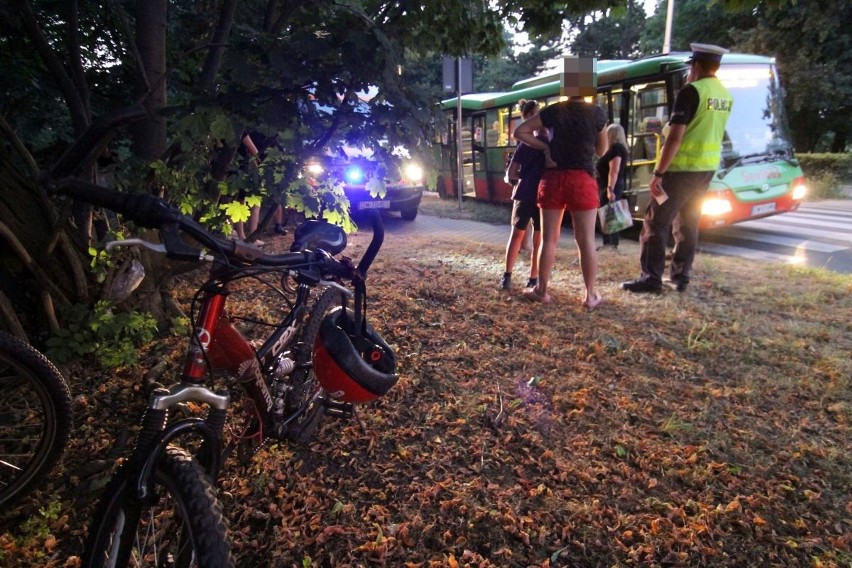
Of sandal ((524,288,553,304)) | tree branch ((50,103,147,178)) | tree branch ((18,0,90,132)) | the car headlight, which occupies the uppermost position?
tree branch ((18,0,90,132))

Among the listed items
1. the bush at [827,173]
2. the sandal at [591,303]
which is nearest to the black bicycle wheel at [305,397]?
the sandal at [591,303]

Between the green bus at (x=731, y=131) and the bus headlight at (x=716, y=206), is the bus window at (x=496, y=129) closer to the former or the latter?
the green bus at (x=731, y=131)

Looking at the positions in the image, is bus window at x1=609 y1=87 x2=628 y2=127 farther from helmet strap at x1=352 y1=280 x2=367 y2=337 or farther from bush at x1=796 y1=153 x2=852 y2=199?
bush at x1=796 y1=153 x2=852 y2=199

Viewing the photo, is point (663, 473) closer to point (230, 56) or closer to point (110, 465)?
point (110, 465)

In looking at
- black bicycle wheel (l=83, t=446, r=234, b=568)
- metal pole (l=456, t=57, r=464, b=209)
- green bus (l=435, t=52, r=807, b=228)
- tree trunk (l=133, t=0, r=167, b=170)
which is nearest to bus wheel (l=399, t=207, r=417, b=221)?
metal pole (l=456, t=57, r=464, b=209)

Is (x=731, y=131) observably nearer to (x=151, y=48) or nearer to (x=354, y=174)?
(x=354, y=174)

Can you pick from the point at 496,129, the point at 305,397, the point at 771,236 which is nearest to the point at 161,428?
the point at 305,397

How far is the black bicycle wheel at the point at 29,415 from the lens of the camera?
1.96 metres

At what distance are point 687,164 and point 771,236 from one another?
5430 millimetres

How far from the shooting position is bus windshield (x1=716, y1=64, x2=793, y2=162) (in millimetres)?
7773

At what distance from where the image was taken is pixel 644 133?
796cm

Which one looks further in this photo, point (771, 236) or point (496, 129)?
point (496, 129)

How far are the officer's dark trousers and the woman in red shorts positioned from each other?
2.88ft

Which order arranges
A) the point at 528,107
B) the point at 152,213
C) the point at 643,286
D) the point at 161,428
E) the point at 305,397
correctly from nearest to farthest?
1. the point at 152,213
2. the point at 161,428
3. the point at 305,397
4. the point at 643,286
5. the point at 528,107
